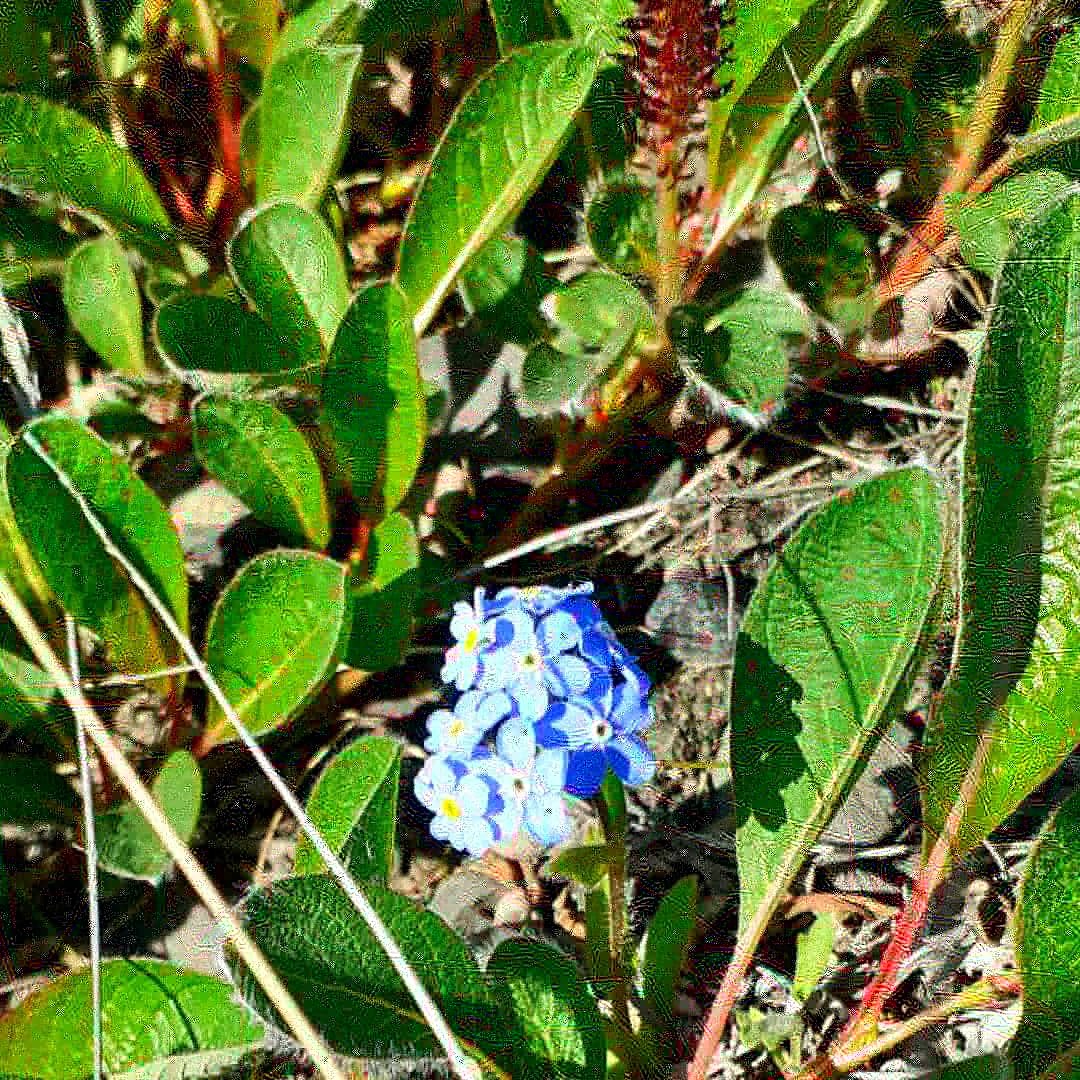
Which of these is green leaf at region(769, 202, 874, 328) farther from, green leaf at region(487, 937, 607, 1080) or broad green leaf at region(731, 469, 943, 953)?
green leaf at region(487, 937, 607, 1080)

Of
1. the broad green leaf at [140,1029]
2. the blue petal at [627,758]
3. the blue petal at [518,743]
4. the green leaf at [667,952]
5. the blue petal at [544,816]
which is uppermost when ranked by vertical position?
the blue petal at [518,743]

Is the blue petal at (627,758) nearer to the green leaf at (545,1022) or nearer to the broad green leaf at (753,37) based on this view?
the green leaf at (545,1022)

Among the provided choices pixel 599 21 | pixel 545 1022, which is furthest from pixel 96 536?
pixel 599 21

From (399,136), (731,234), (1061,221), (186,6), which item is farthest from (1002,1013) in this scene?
(186,6)

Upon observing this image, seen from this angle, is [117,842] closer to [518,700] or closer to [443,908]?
[443,908]

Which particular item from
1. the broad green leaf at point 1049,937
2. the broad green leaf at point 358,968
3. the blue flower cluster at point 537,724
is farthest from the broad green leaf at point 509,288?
the broad green leaf at point 1049,937
